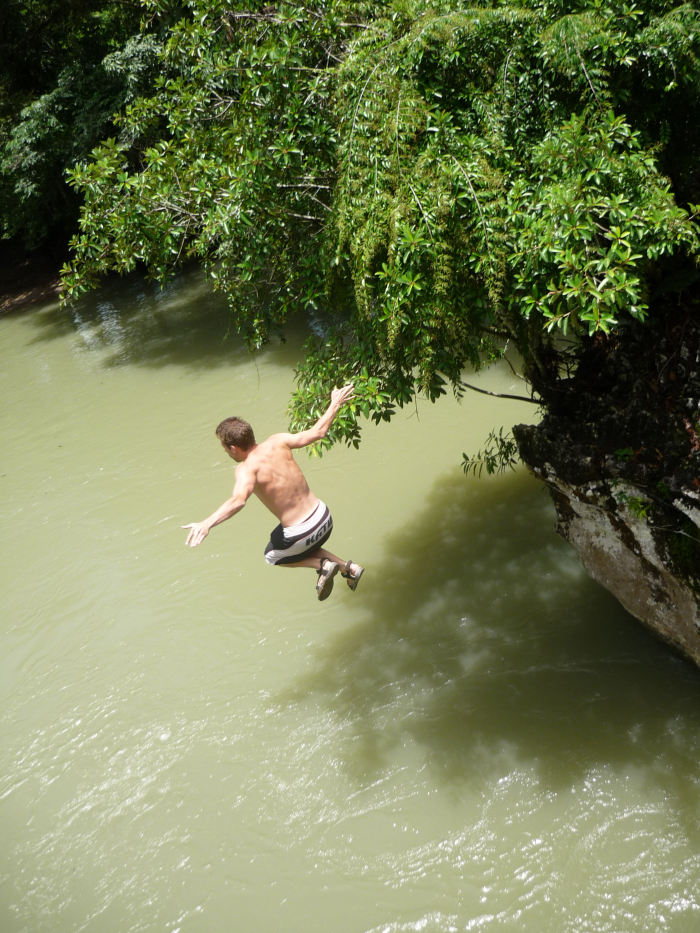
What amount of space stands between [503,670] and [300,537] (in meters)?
2.12

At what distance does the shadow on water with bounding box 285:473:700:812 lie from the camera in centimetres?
535

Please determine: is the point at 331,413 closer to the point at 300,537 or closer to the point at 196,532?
the point at 300,537

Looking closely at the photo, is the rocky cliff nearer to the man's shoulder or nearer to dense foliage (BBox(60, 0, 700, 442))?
dense foliage (BBox(60, 0, 700, 442))

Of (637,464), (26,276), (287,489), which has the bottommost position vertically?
(637,464)

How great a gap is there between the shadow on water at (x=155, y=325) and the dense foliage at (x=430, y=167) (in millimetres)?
7111

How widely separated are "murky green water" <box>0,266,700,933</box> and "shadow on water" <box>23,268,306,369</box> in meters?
5.29

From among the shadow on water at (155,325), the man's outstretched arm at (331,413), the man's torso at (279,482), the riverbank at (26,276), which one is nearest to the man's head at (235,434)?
the man's torso at (279,482)

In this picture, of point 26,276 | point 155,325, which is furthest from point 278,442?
point 26,276

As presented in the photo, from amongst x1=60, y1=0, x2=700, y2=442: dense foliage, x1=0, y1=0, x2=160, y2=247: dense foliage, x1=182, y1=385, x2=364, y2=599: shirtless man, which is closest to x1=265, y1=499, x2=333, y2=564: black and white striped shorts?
x1=182, y1=385, x2=364, y2=599: shirtless man

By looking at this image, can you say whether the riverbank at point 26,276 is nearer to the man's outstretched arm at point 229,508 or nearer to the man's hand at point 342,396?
the man's outstretched arm at point 229,508

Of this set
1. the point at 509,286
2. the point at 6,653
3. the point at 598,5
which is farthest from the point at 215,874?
the point at 598,5

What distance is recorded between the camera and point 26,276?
1059 inches

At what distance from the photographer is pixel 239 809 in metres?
5.57

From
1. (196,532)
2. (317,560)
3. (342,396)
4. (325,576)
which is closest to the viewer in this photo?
(196,532)
